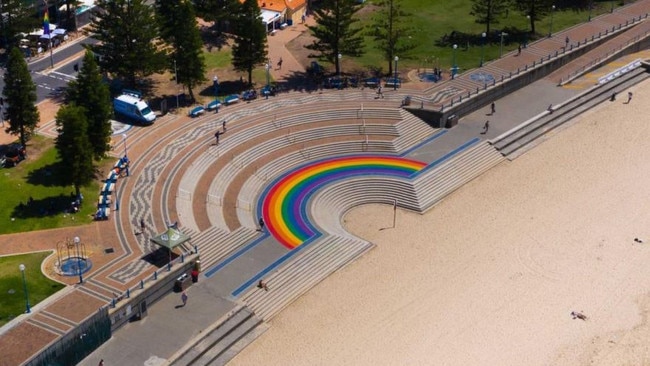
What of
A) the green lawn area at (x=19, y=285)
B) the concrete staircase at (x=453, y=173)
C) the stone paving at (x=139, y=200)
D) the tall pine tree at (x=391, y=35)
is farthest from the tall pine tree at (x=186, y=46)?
the green lawn area at (x=19, y=285)

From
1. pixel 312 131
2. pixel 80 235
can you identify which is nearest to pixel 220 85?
pixel 312 131

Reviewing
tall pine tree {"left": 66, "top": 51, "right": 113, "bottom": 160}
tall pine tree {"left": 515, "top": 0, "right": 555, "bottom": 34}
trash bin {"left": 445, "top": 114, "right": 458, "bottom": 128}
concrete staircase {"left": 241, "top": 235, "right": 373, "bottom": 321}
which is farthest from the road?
tall pine tree {"left": 515, "top": 0, "right": 555, "bottom": 34}

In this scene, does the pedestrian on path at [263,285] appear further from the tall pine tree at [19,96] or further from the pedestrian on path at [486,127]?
the pedestrian on path at [486,127]

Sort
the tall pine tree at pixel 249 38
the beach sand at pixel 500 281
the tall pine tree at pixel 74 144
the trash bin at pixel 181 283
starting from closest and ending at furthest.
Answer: the beach sand at pixel 500 281 < the trash bin at pixel 181 283 < the tall pine tree at pixel 74 144 < the tall pine tree at pixel 249 38

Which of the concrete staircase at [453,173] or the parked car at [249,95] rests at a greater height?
the parked car at [249,95]

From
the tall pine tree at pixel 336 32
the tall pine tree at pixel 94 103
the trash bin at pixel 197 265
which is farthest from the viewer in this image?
the tall pine tree at pixel 336 32

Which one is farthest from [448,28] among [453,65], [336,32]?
[336,32]

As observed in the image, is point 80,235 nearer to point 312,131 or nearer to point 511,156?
point 312,131
